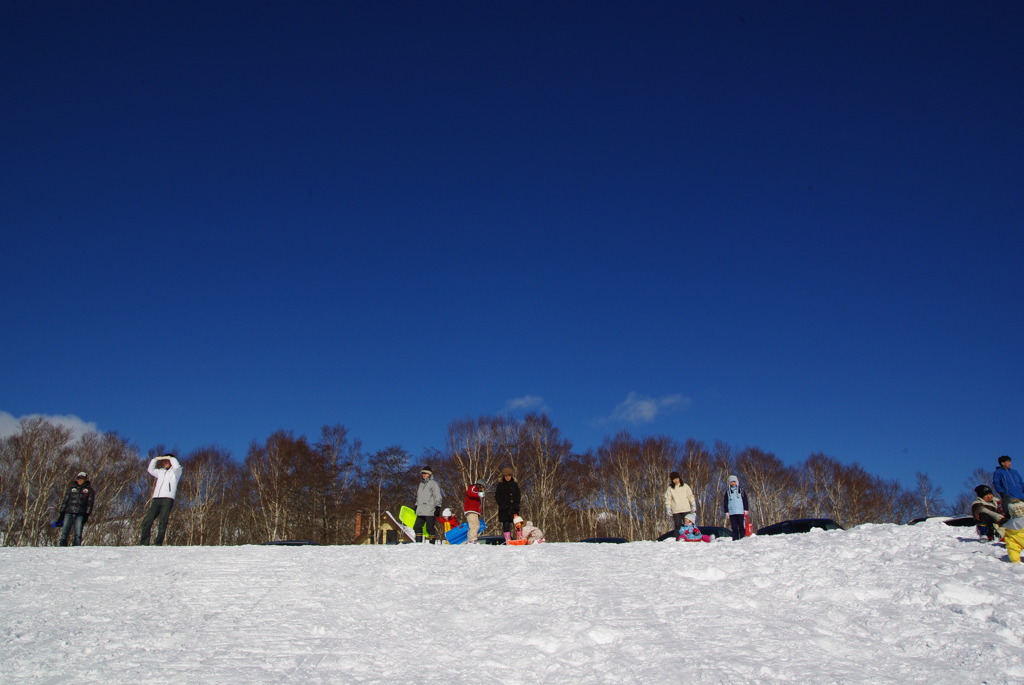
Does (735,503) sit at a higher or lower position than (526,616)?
higher

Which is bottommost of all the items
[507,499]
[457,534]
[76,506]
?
[457,534]

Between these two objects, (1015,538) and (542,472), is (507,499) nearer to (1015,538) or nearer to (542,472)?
(1015,538)

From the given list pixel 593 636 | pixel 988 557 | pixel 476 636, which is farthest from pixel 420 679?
pixel 988 557

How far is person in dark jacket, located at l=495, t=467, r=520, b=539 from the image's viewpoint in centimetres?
1469

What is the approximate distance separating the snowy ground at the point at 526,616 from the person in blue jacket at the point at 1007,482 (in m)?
2.52

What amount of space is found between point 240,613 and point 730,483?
12483mm

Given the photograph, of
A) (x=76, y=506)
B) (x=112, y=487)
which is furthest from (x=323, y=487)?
(x=76, y=506)

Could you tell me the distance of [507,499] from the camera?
580 inches

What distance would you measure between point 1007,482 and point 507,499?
31.7 feet

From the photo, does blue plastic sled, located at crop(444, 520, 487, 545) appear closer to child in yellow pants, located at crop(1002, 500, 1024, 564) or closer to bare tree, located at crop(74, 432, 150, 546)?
child in yellow pants, located at crop(1002, 500, 1024, 564)

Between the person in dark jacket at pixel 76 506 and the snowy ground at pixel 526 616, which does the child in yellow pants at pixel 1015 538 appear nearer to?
the snowy ground at pixel 526 616

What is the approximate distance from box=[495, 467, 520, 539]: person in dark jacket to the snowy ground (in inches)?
143

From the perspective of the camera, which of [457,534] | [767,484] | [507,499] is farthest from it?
[767,484]

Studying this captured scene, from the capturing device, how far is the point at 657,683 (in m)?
5.69
